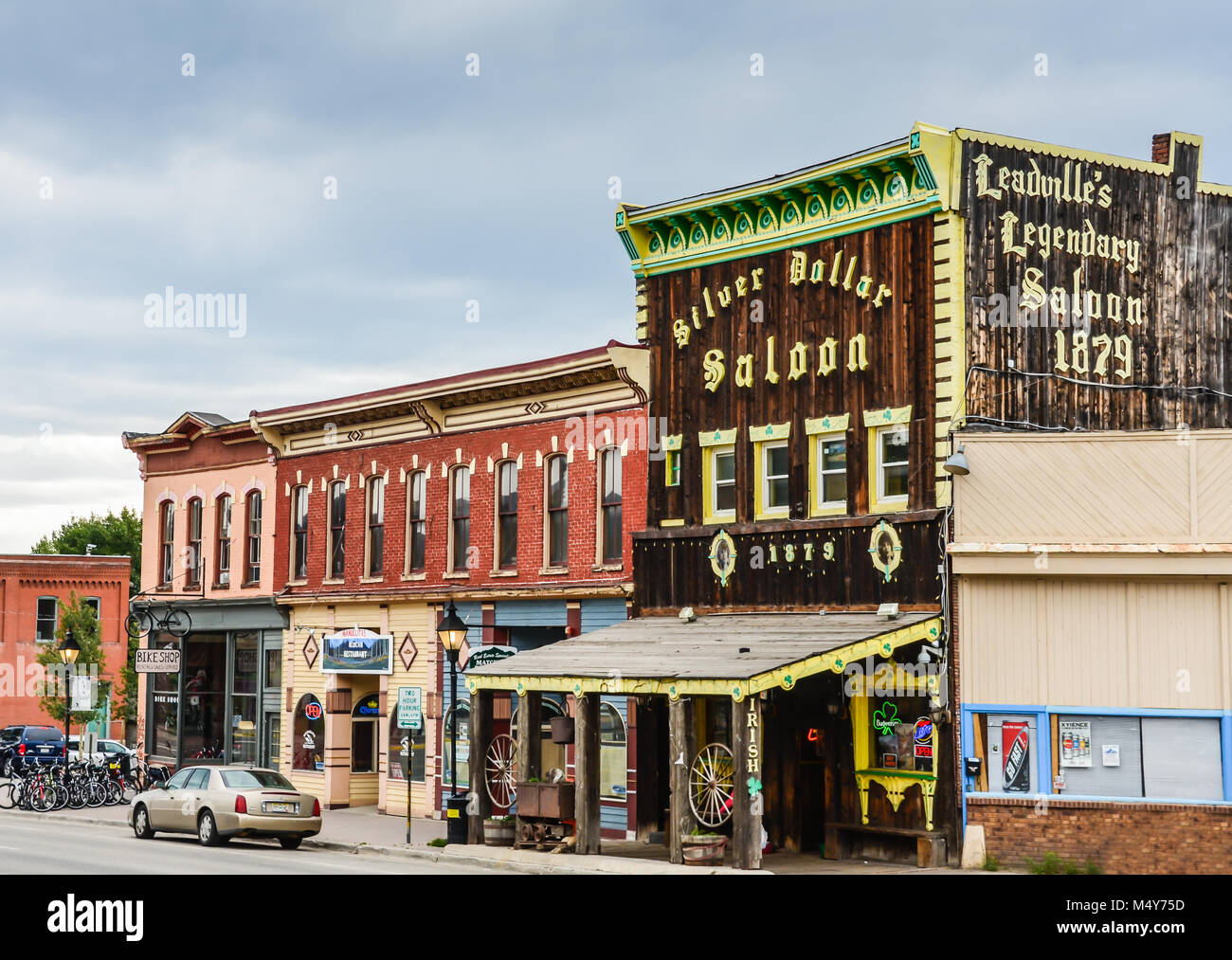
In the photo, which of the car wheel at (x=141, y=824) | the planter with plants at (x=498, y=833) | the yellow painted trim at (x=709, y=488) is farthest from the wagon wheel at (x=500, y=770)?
the car wheel at (x=141, y=824)

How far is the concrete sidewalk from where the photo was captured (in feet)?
72.3

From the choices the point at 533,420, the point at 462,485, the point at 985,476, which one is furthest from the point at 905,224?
the point at 462,485

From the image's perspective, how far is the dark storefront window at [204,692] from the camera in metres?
40.2

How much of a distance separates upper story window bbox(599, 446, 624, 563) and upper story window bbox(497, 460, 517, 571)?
2.69 meters

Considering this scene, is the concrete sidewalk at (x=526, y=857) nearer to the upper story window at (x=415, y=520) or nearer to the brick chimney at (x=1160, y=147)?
the upper story window at (x=415, y=520)

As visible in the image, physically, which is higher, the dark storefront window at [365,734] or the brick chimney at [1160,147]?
the brick chimney at [1160,147]

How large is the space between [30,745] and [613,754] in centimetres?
2969

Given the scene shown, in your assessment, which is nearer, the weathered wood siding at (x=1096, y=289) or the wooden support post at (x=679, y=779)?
the wooden support post at (x=679, y=779)

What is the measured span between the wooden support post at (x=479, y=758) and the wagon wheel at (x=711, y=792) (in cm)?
349

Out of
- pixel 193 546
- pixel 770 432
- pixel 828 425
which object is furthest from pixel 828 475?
pixel 193 546

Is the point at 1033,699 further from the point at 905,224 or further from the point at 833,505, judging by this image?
the point at 905,224

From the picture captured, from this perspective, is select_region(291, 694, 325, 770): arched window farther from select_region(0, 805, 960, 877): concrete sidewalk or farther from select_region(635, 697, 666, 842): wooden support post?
select_region(635, 697, 666, 842): wooden support post

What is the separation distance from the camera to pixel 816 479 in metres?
25.4

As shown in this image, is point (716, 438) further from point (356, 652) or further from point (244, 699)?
point (244, 699)
